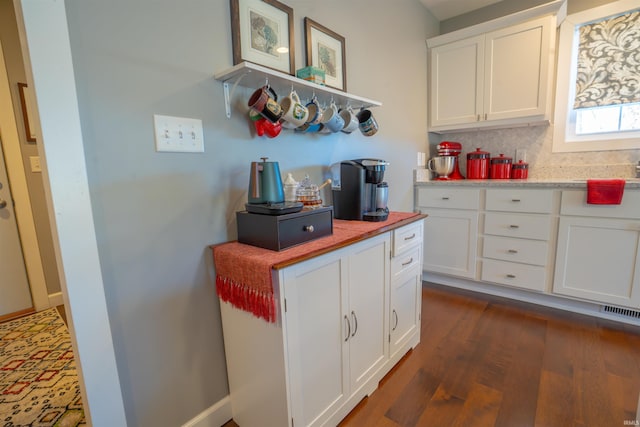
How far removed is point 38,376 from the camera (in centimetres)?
163

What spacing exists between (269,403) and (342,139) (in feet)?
4.73

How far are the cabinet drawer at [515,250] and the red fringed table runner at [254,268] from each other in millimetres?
1617

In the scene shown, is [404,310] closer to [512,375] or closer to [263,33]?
[512,375]

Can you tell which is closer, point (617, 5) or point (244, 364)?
point (244, 364)

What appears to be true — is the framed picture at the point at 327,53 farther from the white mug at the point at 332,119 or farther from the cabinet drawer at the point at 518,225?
the cabinet drawer at the point at 518,225

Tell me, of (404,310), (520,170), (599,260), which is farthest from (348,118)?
(599,260)

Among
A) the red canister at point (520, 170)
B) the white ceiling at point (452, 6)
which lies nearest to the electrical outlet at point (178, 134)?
the white ceiling at point (452, 6)

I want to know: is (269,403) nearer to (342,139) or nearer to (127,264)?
(127,264)

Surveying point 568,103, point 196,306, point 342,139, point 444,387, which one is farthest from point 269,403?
point 568,103

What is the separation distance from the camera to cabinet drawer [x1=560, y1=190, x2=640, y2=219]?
6.13 ft

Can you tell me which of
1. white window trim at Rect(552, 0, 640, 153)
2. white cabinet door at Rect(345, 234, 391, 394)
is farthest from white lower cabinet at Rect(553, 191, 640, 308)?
white cabinet door at Rect(345, 234, 391, 394)

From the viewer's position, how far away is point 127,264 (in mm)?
1014

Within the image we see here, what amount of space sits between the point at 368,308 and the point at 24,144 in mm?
2904

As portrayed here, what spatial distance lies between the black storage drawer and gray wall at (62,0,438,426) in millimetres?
153
